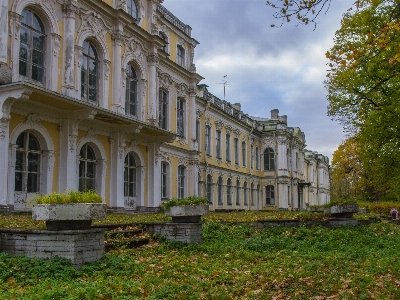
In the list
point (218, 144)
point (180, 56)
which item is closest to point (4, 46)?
point (180, 56)

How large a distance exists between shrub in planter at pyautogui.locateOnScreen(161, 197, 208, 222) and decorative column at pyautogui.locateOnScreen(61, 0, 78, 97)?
7917mm

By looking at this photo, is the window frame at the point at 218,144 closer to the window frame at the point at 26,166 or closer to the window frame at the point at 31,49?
the window frame at the point at 31,49

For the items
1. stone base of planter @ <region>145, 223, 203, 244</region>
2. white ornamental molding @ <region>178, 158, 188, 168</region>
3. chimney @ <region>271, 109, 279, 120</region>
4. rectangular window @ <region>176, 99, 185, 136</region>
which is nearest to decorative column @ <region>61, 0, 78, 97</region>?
stone base of planter @ <region>145, 223, 203, 244</region>

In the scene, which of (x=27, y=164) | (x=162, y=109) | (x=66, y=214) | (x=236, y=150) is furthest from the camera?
(x=236, y=150)

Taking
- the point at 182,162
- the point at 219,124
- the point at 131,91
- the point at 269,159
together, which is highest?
the point at 219,124

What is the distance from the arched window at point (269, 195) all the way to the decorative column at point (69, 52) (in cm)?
3255

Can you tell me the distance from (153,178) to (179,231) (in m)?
12.5

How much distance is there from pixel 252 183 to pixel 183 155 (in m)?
17.6

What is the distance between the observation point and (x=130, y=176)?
22.7 meters

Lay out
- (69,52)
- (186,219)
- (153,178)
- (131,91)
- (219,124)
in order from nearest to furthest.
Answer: (186,219) < (69,52) < (131,91) < (153,178) < (219,124)

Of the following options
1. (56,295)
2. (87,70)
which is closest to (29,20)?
(87,70)

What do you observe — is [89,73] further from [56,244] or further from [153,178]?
[56,244]

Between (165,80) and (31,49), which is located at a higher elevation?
(165,80)

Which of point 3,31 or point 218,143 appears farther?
point 218,143
